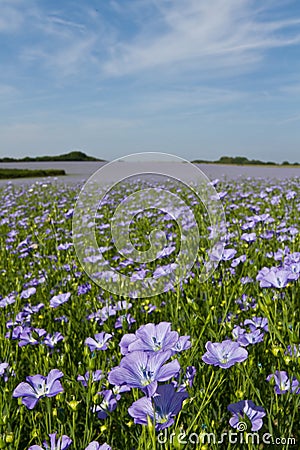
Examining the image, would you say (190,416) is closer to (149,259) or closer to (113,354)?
(113,354)

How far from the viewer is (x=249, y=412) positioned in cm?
135

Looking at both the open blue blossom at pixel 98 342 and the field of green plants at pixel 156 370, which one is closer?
the field of green plants at pixel 156 370

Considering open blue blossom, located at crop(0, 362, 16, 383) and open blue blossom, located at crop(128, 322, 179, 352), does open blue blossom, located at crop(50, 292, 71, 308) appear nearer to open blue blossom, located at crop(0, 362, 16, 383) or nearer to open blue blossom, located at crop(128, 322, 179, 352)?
open blue blossom, located at crop(0, 362, 16, 383)

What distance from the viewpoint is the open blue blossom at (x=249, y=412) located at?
131 centimetres

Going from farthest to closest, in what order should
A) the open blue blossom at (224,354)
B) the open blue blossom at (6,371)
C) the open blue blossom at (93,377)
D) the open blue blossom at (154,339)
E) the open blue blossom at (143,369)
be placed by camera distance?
the open blue blossom at (6,371), the open blue blossom at (93,377), the open blue blossom at (224,354), the open blue blossom at (154,339), the open blue blossom at (143,369)

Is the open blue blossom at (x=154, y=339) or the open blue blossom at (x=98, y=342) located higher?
the open blue blossom at (x=154, y=339)

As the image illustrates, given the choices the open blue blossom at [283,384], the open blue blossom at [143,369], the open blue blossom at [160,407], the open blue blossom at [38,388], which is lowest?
the open blue blossom at [283,384]

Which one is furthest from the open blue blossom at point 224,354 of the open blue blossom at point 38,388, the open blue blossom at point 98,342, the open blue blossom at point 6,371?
the open blue blossom at point 6,371

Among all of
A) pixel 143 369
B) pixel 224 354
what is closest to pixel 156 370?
pixel 143 369

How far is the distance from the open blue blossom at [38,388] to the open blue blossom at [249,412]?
1.60 ft

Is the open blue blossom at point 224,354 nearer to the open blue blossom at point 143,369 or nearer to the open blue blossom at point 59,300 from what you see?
the open blue blossom at point 143,369

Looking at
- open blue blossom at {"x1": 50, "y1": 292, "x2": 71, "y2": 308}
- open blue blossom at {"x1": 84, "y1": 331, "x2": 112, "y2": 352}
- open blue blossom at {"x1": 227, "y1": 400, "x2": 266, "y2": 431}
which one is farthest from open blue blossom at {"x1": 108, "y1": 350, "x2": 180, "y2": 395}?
open blue blossom at {"x1": 50, "y1": 292, "x2": 71, "y2": 308}

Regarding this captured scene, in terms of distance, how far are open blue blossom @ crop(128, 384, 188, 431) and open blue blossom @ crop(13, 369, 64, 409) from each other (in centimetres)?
44

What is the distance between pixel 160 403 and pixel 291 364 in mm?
595
